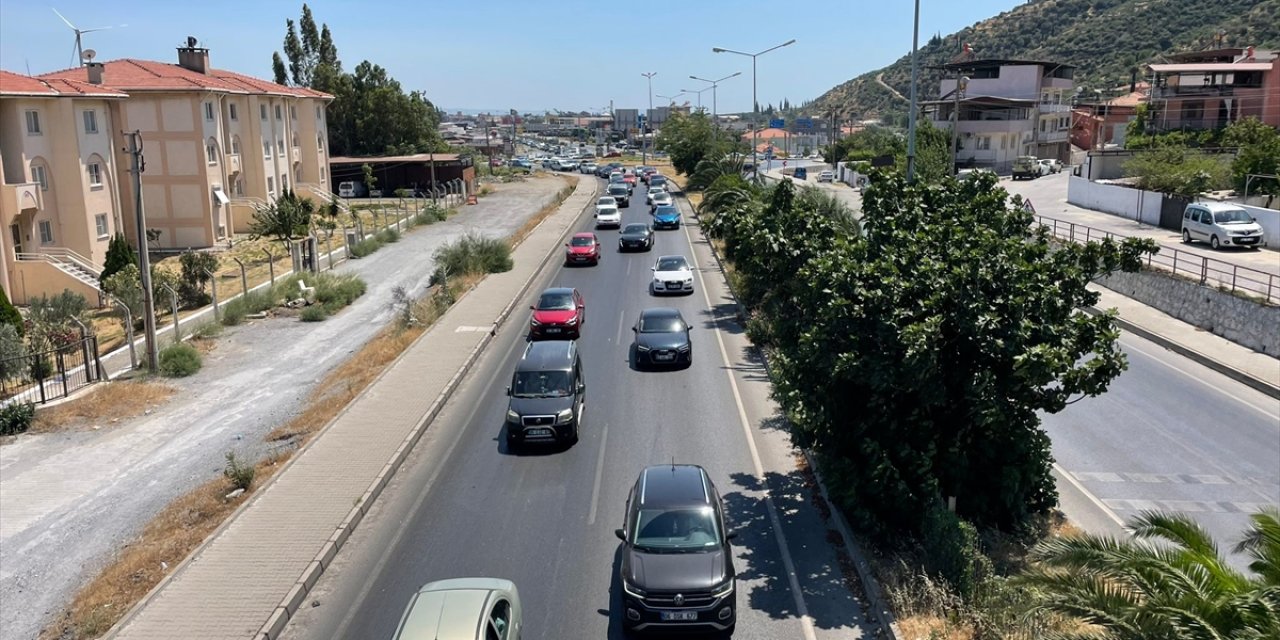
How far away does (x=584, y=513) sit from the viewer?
1478 cm

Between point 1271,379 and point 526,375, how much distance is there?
17840 millimetres

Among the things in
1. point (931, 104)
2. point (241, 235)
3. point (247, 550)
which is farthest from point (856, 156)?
point (247, 550)

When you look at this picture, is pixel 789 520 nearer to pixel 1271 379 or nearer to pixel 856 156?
pixel 1271 379

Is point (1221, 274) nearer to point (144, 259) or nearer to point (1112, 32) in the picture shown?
point (144, 259)

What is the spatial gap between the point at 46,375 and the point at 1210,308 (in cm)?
3178

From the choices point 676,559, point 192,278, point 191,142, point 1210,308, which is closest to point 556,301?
point 192,278

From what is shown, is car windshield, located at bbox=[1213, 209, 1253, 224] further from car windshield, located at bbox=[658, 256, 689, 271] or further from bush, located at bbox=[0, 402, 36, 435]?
A: bush, located at bbox=[0, 402, 36, 435]

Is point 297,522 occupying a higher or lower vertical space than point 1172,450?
higher

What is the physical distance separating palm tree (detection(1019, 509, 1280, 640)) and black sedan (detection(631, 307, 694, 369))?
45.3 feet

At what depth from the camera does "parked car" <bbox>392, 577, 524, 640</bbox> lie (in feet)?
30.0

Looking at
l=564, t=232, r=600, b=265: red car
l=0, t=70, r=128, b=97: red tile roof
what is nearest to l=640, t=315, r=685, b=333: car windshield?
l=564, t=232, r=600, b=265: red car

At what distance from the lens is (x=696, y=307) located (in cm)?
3167

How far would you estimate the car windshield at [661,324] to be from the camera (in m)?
24.2

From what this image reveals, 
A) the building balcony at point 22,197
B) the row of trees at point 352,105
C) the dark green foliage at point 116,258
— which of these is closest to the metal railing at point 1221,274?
the dark green foliage at point 116,258
